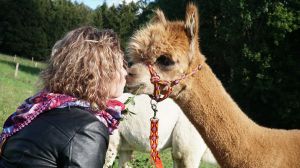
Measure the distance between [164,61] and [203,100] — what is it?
17.6 inches

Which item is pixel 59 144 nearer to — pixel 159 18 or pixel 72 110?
pixel 72 110

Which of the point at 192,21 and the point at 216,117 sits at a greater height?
the point at 192,21

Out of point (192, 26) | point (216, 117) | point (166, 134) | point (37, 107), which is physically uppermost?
point (192, 26)

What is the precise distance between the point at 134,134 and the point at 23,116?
13.8 feet

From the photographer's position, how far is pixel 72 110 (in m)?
2.08

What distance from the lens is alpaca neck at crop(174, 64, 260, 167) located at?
3.56m

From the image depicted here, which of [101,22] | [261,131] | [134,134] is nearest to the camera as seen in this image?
[261,131]

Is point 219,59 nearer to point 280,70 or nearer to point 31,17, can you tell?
point 280,70

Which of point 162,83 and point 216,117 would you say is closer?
point 216,117

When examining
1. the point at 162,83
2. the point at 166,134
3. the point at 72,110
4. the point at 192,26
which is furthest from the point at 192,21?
the point at 166,134

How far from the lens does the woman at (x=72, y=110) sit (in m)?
1.96

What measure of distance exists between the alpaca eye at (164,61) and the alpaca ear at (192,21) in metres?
0.25

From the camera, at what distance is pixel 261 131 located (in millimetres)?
Result: 3672

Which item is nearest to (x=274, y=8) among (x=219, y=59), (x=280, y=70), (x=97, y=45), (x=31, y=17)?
(x=280, y=70)
